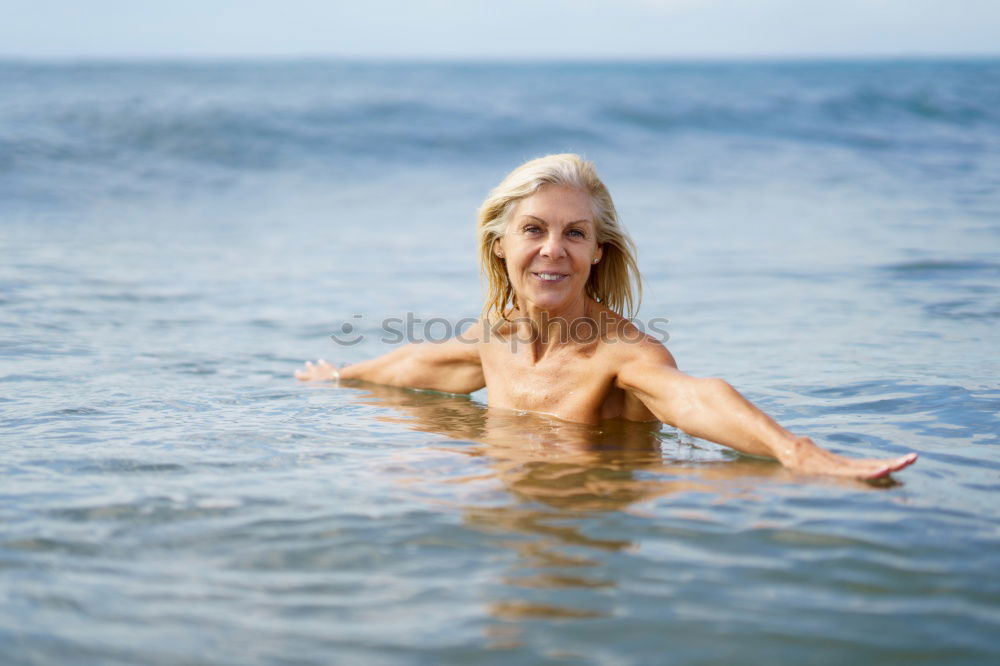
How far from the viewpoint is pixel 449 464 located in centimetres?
417

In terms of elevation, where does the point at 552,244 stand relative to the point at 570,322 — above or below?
above

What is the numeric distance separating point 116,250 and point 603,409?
25.3ft

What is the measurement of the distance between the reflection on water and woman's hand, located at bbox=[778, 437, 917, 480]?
0.05 m

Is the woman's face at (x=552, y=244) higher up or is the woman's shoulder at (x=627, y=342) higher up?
the woman's face at (x=552, y=244)

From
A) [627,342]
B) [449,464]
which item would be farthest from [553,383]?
[449,464]

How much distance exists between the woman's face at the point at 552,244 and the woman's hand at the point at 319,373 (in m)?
1.78

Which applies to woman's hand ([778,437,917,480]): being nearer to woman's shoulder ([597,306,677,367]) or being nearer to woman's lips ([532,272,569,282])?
woman's shoulder ([597,306,677,367])

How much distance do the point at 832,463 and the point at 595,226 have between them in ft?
5.10

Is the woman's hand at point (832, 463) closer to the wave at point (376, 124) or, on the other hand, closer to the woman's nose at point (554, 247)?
the woman's nose at point (554, 247)

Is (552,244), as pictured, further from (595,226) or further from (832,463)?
(832,463)

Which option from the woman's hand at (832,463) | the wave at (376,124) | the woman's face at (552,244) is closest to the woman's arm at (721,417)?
the woman's hand at (832,463)

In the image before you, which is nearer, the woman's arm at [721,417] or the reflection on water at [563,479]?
the reflection on water at [563,479]

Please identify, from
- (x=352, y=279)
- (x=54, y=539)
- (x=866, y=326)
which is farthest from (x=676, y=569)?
(x=352, y=279)

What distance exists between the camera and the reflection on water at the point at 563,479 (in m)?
2.96
